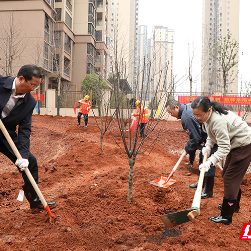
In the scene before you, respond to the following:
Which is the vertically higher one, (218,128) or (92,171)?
(218,128)

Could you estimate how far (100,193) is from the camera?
10.9ft

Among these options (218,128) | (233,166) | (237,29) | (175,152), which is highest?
(237,29)

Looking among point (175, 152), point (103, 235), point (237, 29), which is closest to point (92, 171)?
point (103, 235)

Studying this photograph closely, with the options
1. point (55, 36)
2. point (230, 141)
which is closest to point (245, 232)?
point (230, 141)

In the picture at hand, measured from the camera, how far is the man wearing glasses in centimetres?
240

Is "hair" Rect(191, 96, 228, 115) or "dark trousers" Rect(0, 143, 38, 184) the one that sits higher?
"hair" Rect(191, 96, 228, 115)

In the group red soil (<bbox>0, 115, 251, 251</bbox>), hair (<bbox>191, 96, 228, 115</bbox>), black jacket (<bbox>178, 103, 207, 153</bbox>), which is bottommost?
red soil (<bbox>0, 115, 251, 251</bbox>)

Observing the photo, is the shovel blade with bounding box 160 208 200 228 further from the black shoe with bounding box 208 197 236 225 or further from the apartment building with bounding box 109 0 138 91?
the apartment building with bounding box 109 0 138 91

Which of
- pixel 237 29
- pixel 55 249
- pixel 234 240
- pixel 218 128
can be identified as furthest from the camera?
pixel 237 29

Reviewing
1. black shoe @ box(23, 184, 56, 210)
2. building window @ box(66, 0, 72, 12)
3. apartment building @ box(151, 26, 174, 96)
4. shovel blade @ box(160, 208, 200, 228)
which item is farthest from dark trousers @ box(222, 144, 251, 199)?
building window @ box(66, 0, 72, 12)

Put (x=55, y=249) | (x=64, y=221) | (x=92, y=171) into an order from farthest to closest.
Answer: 1. (x=92, y=171)
2. (x=64, y=221)
3. (x=55, y=249)

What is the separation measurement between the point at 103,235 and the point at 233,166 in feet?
5.44

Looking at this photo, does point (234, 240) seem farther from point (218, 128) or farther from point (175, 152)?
point (175, 152)

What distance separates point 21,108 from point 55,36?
19506mm
